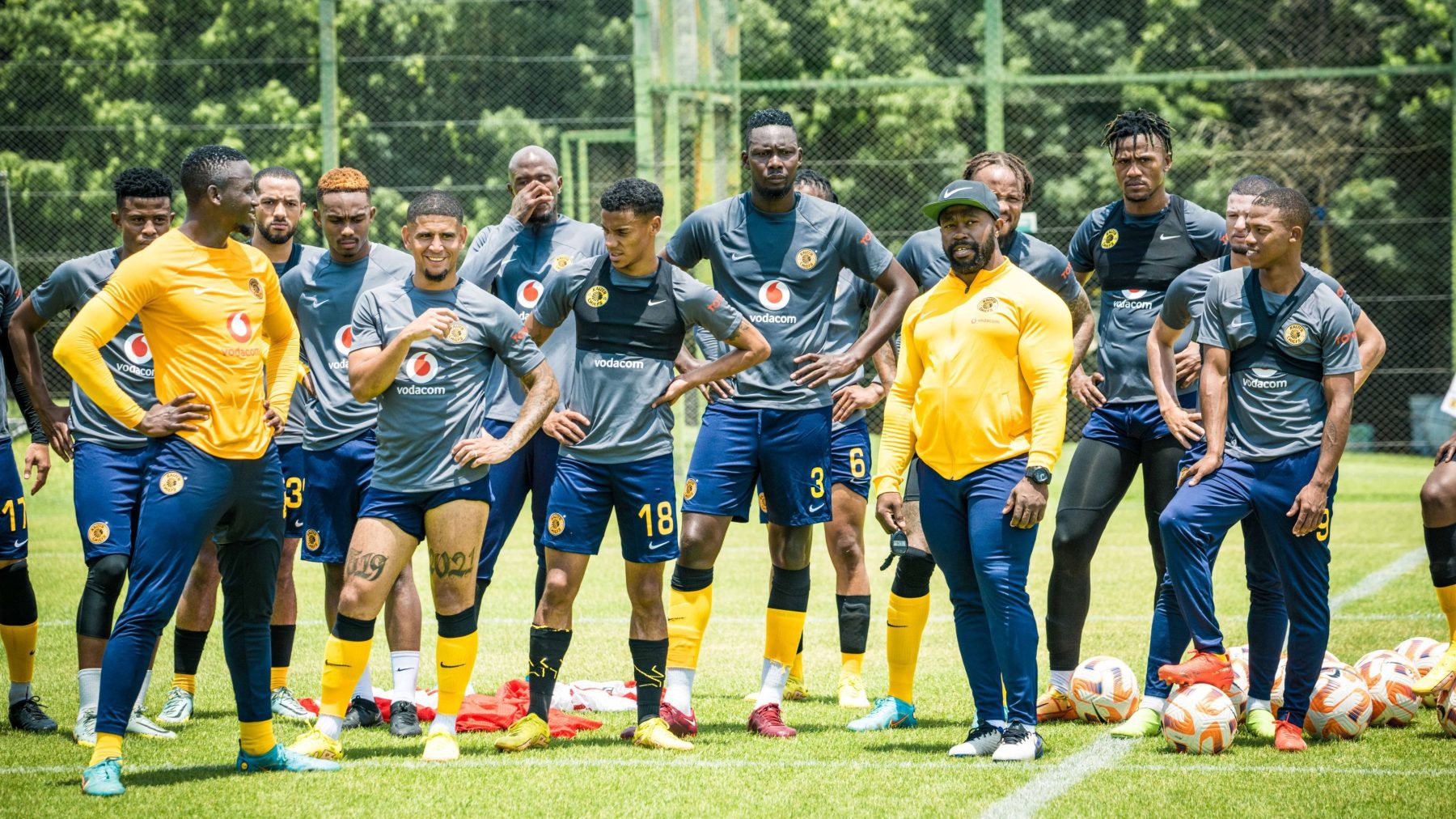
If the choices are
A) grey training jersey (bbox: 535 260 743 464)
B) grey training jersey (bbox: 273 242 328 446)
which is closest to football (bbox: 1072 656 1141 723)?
grey training jersey (bbox: 535 260 743 464)

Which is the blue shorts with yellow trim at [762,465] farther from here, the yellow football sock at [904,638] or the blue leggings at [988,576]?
the blue leggings at [988,576]

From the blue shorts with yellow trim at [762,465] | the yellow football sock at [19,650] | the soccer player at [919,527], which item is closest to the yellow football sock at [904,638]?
the soccer player at [919,527]

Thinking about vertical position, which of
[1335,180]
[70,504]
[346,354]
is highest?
[1335,180]

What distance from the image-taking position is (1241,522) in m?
7.37

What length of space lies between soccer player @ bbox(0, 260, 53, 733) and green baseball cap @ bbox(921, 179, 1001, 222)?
14.4 ft

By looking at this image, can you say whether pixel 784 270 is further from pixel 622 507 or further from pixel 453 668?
pixel 453 668

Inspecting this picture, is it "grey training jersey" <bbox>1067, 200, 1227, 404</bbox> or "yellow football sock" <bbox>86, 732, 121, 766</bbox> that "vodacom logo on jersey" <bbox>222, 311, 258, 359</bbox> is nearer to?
"yellow football sock" <bbox>86, 732, 121, 766</bbox>

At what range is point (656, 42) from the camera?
19297 mm

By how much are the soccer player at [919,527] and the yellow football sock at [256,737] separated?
2.66 m

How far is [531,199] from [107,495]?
98.5 inches

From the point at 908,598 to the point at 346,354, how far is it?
3.00 m

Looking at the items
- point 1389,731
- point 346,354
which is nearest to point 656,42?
point 346,354

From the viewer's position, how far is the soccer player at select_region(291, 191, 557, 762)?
21.5 feet

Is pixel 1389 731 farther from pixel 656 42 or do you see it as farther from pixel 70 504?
pixel 70 504
